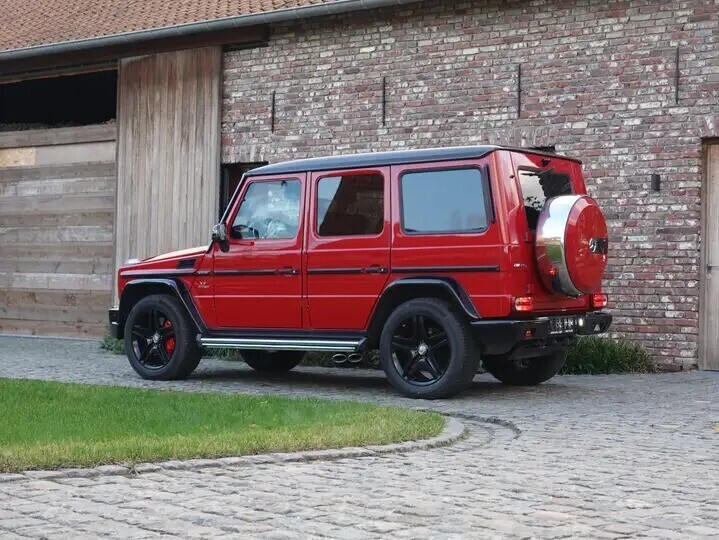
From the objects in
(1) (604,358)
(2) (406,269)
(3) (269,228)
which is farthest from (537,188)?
(1) (604,358)

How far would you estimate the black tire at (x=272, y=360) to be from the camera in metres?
12.2

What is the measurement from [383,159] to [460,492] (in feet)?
15.9

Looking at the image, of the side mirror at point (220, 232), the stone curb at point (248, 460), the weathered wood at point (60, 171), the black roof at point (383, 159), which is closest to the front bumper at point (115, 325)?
the side mirror at point (220, 232)

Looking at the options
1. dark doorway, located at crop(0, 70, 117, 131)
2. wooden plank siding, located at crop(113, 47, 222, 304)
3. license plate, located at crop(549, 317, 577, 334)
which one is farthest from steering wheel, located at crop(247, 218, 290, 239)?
dark doorway, located at crop(0, 70, 117, 131)

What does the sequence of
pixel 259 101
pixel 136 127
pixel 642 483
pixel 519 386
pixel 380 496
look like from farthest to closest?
pixel 136 127, pixel 259 101, pixel 519 386, pixel 642 483, pixel 380 496

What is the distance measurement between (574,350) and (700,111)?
2.77 meters

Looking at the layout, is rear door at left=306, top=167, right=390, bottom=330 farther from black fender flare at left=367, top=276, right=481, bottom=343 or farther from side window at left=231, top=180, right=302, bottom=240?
side window at left=231, top=180, right=302, bottom=240

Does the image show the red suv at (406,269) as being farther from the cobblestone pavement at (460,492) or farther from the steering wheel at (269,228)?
the cobblestone pavement at (460,492)

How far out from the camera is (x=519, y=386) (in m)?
10.8

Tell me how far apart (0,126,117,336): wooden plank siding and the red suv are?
19.7 ft

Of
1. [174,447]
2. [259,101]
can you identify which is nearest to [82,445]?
[174,447]

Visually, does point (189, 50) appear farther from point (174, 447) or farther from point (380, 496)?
A: point (380, 496)

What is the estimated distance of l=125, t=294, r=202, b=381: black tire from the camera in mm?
11078

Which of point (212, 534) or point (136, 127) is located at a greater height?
point (136, 127)
